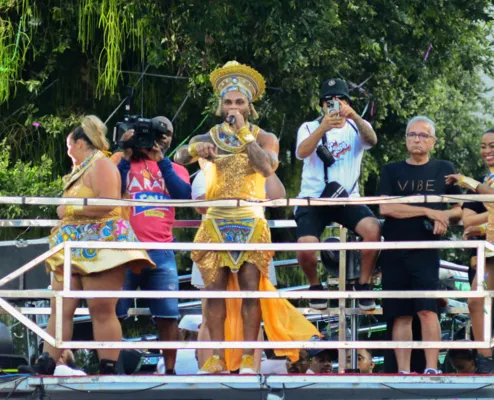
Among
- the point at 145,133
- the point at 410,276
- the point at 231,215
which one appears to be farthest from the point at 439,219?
the point at 145,133

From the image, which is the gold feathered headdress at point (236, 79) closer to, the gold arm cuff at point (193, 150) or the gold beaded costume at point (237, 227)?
the gold beaded costume at point (237, 227)

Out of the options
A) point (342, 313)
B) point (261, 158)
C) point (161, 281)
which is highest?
point (261, 158)

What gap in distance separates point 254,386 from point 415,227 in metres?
1.62

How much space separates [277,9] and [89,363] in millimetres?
4253

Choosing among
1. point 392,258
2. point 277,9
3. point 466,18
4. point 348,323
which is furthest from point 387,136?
point 392,258

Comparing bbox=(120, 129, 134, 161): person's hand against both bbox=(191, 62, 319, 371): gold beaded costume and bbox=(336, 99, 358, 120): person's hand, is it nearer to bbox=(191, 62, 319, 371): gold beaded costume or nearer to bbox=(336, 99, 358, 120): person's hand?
bbox=(191, 62, 319, 371): gold beaded costume

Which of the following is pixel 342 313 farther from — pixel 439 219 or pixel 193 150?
pixel 193 150

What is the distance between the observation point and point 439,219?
897 centimetres

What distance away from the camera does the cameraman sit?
901 cm

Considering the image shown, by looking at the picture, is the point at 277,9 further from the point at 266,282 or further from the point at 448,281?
the point at 266,282

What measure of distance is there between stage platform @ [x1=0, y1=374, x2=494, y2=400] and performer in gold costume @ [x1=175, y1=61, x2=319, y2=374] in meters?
0.27

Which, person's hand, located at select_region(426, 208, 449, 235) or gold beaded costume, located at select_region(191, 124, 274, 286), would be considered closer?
gold beaded costume, located at select_region(191, 124, 274, 286)

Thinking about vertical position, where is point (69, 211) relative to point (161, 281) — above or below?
above

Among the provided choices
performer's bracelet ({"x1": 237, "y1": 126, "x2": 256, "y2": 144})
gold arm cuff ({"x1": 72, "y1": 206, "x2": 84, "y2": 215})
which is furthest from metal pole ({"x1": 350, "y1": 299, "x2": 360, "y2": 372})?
gold arm cuff ({"x1": 72, "y1": 206, "x2": 84, "y2": 215})
